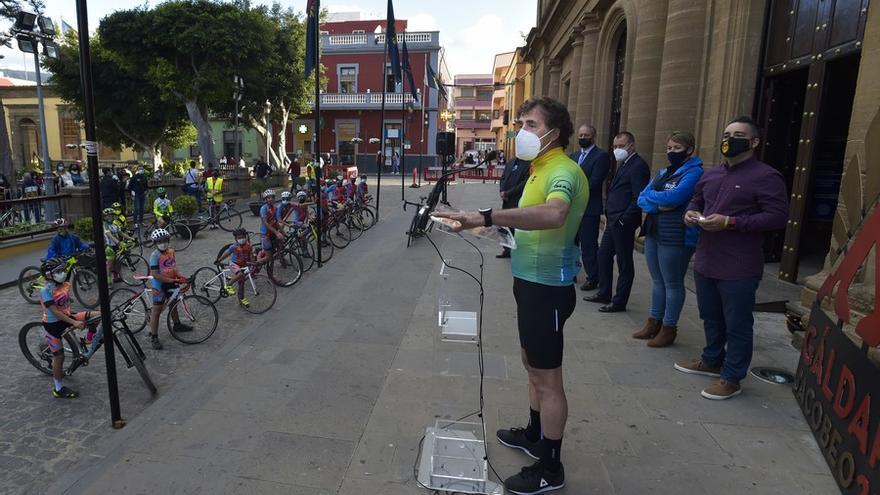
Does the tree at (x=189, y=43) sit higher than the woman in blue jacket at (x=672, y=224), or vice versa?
the tree at (x=189, y=43)

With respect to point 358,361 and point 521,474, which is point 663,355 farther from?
point 358,361

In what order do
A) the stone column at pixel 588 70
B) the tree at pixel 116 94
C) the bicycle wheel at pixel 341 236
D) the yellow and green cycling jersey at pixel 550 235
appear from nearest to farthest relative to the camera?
the yellow and green cycling jersey at pixel 550 235 → the bicycle wheel at pixel 341 236 → the stone column at pixel 588 70 → the tree at pixel 116 94

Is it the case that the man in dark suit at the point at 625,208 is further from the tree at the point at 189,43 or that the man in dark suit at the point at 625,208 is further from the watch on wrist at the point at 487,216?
the tree at the point at 189,43

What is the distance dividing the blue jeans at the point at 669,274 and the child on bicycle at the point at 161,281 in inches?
207

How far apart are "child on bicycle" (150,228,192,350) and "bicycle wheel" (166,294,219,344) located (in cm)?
5

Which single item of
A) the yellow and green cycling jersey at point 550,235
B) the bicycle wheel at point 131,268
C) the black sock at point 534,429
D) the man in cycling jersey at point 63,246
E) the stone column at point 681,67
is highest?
the stone column at point 681,67

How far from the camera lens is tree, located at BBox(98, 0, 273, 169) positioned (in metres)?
19.8

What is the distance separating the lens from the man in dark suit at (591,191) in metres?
6.14

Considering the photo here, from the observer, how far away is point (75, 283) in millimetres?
7469

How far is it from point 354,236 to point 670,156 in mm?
8600

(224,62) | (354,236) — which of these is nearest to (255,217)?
(354,236)

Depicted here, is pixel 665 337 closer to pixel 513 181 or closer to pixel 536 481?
pixel 536 481

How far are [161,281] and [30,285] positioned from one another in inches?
129

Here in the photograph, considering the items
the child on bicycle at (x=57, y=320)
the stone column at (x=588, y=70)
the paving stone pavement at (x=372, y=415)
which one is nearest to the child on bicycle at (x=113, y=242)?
the paving stone pavement at (x=372, y=415)
